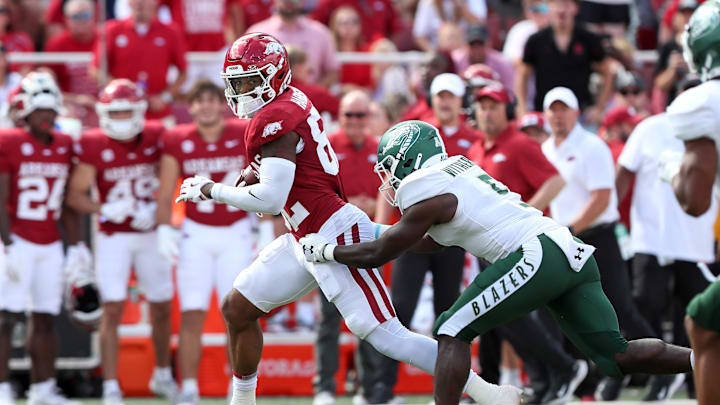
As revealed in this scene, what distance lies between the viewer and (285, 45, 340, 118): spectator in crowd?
857 cm

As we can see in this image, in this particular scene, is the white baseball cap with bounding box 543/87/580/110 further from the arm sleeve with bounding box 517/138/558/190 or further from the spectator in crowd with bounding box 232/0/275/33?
the spectator in crowd with bounding box 232/0/275/33

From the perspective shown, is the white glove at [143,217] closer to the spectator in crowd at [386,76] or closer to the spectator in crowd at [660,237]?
the spectator in crowd at [386,76]

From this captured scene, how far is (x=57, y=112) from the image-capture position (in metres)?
7.88

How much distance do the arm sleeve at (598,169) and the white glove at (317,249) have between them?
276cm

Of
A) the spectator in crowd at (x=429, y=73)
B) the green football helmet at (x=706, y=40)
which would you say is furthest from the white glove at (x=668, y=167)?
the spectator in crowd at (x=429, y=73)

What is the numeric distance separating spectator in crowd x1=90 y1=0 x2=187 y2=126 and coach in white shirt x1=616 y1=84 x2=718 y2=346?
370cm

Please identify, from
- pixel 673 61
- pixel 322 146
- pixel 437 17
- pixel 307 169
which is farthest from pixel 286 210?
pixel 437 17

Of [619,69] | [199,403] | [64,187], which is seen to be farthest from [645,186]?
[64,187]

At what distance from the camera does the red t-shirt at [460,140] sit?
7633 mm

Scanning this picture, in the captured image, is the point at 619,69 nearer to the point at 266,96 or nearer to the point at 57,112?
the point at 57,112

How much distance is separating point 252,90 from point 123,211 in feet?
8.45

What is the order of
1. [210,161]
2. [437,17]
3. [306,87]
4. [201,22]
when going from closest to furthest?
[210,161] → [306,87] → [201,22] → [437,17]

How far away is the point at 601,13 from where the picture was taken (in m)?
Result: 11.1

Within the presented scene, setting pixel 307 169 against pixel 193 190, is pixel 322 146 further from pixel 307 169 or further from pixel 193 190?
pixel 193 190
